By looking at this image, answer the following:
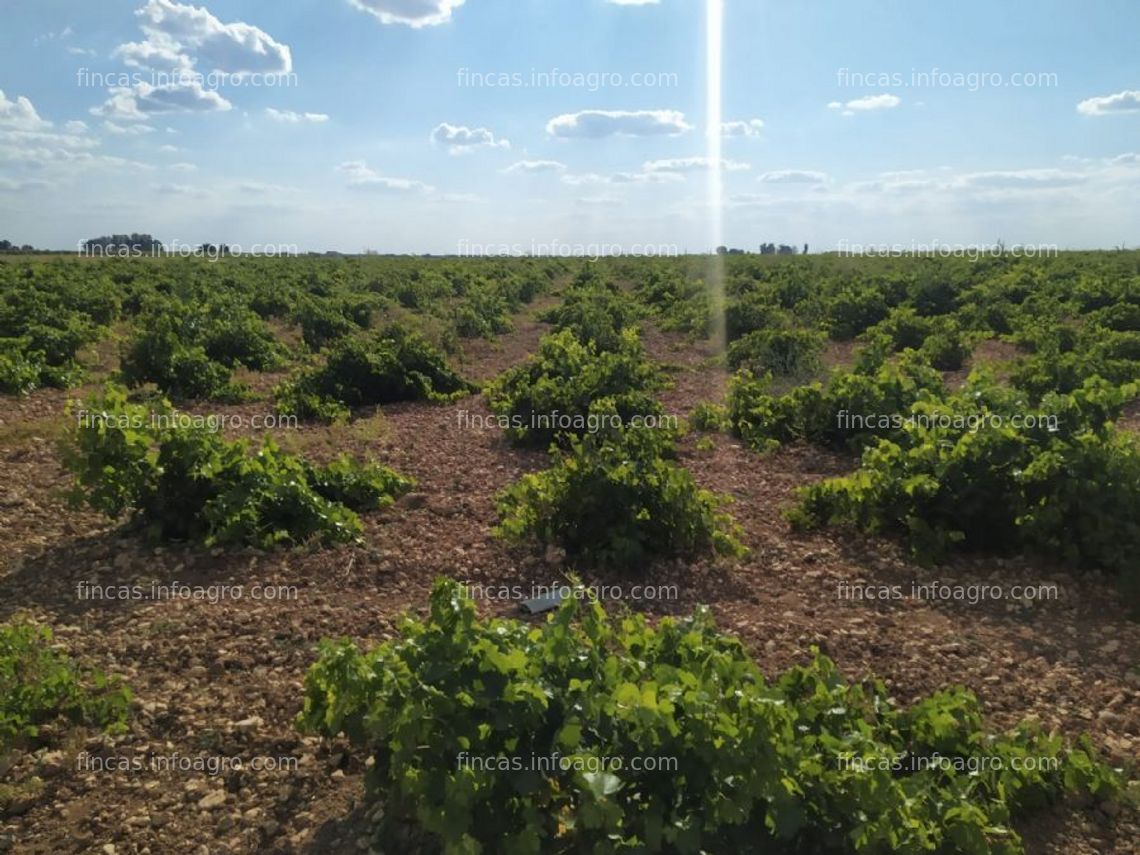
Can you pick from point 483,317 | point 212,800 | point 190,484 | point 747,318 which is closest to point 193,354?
point 190,484

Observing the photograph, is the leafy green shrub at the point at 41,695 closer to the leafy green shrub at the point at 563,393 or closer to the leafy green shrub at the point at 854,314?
the leafy green shrub at the point at 563,393

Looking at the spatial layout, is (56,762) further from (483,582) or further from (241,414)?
(241,414)

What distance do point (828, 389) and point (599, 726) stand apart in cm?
711

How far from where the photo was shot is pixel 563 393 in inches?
387

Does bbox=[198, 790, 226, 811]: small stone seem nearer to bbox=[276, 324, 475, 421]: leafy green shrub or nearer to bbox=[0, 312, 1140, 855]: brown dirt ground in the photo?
bbox=[0, 312, 1140, 855]: brown dirt ground

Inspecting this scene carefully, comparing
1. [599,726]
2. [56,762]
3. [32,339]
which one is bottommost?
[56,762]

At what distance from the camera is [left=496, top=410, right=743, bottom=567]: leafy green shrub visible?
6.03 meters

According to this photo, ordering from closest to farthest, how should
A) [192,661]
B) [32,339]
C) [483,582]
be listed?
[192,661]
[483,582]
[32,339]

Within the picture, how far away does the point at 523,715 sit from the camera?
2801 millimetres

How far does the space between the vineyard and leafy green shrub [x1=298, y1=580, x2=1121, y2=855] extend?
14 mm

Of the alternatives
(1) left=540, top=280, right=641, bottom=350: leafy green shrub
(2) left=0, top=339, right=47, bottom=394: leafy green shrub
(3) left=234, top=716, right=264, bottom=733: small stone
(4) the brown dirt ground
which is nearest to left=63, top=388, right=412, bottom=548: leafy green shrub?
(4) the brown dirt ground

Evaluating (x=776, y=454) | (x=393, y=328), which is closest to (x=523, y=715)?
(x=776, y=454)

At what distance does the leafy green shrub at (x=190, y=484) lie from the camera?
5875mm

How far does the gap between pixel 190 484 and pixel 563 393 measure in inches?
183
